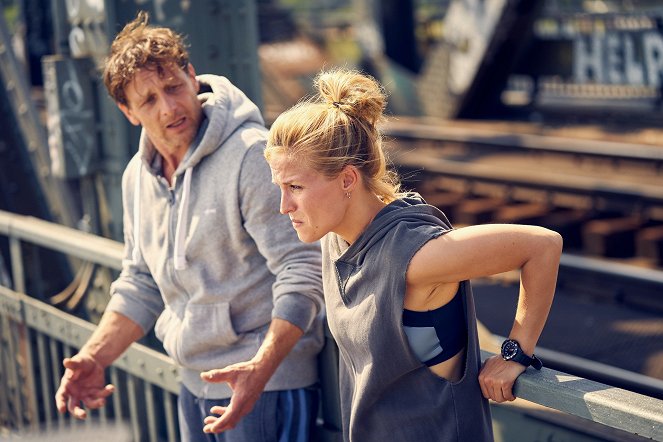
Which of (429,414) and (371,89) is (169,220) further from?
(429,414)

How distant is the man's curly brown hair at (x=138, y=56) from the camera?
3.01 m

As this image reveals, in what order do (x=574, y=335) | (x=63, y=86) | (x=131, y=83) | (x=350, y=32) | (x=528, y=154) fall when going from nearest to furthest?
(x=131, y=83) < (x=63, y=86) < (x=574, y=335) < (x=528, y=154) < (x=350, y=32)

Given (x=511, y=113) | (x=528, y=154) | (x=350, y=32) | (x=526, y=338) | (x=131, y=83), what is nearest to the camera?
(x=526, y=338)

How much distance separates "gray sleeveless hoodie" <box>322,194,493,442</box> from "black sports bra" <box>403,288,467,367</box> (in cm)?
3

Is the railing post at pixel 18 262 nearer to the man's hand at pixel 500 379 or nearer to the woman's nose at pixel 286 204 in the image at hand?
the woman's nose at pixel 286 204

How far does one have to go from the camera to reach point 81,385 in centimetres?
334

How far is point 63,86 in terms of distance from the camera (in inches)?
184

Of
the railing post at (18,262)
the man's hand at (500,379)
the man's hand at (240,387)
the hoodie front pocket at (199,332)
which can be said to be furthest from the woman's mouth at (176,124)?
the railing post at (18,262)

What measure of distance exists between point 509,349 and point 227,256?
99 centimetres

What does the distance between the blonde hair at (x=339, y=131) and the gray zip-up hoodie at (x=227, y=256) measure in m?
0.48

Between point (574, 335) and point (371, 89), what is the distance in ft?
15.2

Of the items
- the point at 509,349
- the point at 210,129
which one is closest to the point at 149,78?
the point at 210,129

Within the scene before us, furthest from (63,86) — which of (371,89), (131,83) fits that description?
(371,89)

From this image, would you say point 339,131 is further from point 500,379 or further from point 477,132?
point 477,132
